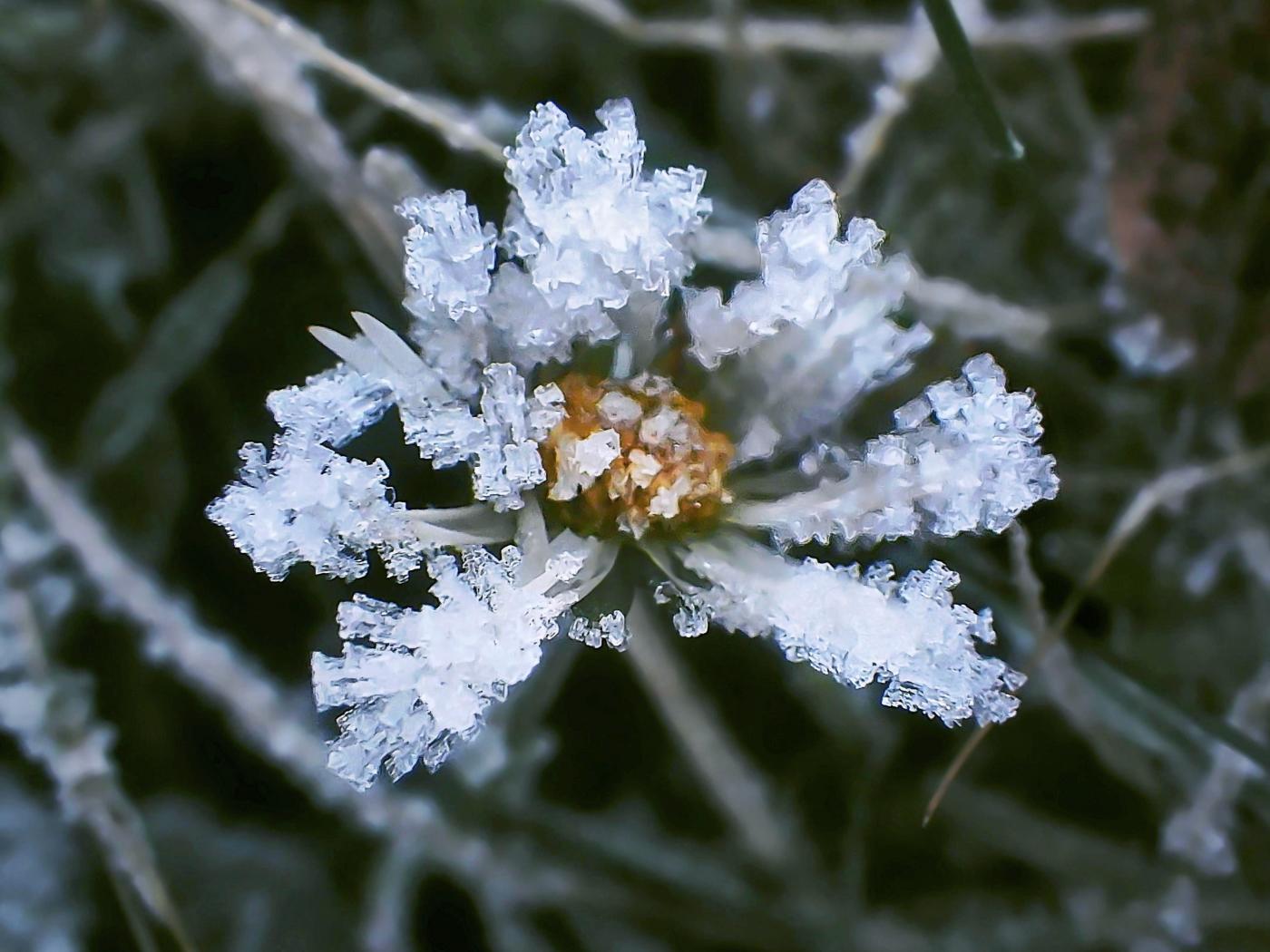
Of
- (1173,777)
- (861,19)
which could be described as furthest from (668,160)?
(1173,777)

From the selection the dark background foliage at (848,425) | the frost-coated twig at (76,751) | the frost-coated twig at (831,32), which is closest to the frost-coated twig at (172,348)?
the dark background foliage at (848,425)

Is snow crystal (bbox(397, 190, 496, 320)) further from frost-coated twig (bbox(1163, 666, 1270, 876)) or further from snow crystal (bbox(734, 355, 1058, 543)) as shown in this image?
frost-coated twig (bbox(1163, 666, 1270, 876))

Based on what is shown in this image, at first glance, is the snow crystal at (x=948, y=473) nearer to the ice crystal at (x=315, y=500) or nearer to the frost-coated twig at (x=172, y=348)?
the ice crystal at (x=315, y=500)

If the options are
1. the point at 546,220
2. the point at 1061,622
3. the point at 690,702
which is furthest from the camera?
the point at 690,702

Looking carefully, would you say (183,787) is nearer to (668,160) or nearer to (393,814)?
(393,814)

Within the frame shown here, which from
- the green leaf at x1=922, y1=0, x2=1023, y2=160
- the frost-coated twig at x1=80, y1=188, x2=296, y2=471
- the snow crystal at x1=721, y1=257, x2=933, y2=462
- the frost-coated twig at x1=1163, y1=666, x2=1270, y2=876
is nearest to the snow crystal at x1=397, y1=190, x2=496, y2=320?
the snow crystal at x1=721, y1=257, x2=933, y2=462

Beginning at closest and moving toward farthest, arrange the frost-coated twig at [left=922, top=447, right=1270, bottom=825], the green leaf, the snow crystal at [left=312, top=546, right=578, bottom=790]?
the snow crystal at [left=312, top=546, right=578, bottom=790]
the green leaf
the frost-coated twig at [left=922, top=447, right=1270, bottom=825]

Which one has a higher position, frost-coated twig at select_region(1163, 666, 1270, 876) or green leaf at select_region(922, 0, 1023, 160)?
green leaf at select_region(922, 0, 1023, 160)
